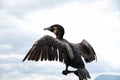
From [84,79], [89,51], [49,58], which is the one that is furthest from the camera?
[89,51]

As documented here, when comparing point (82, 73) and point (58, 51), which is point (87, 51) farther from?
point (82, 73)

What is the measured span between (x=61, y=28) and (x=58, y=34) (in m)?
0.29

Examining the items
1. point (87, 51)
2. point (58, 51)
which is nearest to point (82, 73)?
point (58, 51)

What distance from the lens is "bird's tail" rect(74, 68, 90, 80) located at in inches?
595

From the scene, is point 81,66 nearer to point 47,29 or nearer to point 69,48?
point 69,48

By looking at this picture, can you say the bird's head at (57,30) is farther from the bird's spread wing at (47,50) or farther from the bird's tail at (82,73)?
the bird's tail at (82,73)

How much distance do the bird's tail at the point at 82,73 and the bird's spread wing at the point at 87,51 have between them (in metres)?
1.99

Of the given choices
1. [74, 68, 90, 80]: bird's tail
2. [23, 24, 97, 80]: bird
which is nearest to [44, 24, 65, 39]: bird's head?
[23, 24, 97, 80]: bird

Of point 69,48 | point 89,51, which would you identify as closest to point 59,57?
point 69,48

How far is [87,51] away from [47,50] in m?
2.40

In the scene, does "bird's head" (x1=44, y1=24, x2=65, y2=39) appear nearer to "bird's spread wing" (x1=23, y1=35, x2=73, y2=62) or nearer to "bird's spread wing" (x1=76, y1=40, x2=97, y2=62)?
"bird's spread wing" (x1=23, y1=35, x2=73, y2=62)

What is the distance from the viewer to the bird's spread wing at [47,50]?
16.0 metres

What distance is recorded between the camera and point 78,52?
16.6 m

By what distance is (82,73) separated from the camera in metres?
15.2
